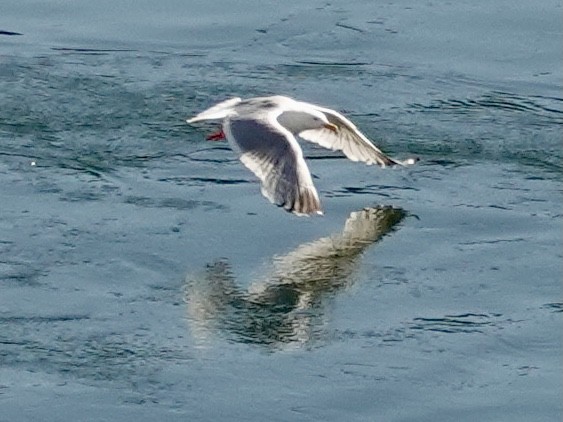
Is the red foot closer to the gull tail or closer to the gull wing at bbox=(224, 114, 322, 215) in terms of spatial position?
the gull tail

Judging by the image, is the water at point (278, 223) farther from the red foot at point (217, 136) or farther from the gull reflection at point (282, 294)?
the red foot at point (217, 136)

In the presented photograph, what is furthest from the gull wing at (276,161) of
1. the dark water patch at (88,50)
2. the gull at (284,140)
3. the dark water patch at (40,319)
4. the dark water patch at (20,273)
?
the dark water patch at (88,50)

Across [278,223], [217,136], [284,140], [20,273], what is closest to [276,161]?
[284,140]

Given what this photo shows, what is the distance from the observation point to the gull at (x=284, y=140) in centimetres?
843

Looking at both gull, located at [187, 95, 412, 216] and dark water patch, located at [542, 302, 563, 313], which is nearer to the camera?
dark water patch, located at [542, 302, 563, 313]

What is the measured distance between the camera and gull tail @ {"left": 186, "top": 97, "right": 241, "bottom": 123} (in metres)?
9.16

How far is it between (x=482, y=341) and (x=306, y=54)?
4.42 m

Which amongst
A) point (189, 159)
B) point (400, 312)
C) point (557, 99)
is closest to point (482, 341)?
point (400, 312)

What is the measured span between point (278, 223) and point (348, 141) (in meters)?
0.92

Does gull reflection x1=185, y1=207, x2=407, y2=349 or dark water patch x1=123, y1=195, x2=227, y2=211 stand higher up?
dark water patch x1=123, y1=195, x2=227, y2=211

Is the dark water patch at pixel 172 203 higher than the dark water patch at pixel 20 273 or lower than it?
higher

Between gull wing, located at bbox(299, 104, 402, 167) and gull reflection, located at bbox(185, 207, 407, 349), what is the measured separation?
0.67 meters

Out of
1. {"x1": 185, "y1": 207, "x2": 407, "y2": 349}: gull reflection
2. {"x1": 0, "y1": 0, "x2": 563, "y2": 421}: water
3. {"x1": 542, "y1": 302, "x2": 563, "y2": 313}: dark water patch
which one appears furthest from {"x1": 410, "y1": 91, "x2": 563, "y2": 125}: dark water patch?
{"x1": 542, "y1": 302, "x2": 563, "y2": 313}: dark water patch

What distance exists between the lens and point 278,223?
8.71 metres
